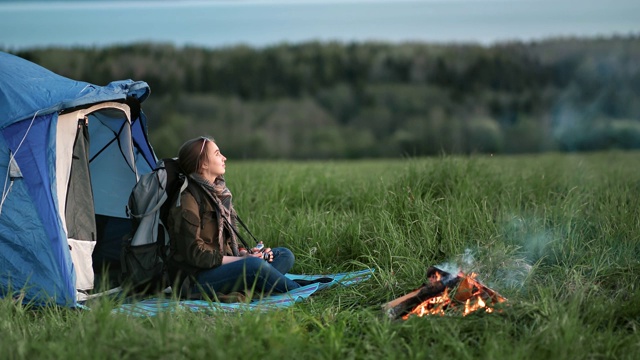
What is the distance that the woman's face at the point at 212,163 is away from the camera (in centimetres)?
490

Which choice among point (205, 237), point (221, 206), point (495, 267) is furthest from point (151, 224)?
point (495, 267)

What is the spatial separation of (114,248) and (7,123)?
5.11ft

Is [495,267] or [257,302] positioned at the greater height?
[495,267]

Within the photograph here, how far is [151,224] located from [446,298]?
1.90 m

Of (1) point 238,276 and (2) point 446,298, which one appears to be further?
(1) point 238,276

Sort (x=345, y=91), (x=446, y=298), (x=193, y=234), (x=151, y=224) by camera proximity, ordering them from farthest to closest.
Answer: (x=345, y=91) → (x=151, y=224) → (x=193, y=234) → (x=446, y=298)

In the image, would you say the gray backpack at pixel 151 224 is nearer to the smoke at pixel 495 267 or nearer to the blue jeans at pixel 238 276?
the blue jeans at pixel 238 276

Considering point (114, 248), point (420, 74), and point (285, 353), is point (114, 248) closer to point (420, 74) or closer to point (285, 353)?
point (285, 353)

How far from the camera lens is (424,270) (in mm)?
5062

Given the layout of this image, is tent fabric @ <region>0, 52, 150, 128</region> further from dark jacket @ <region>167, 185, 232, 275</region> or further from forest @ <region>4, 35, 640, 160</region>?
forest @ <region>4, 35, 640, 160</region>

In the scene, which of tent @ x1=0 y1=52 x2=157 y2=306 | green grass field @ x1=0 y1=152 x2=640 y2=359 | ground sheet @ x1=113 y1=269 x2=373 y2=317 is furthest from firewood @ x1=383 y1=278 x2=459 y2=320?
tent @ x1=0 y1=52 x2=157 y2=306

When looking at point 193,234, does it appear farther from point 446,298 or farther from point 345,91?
point 345,91

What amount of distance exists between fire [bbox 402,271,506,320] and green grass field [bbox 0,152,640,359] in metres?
0.13

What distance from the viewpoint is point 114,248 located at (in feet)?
20.4
